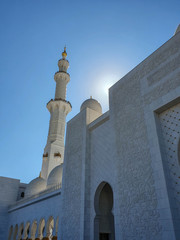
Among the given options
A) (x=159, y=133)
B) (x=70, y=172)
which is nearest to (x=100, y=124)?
(x=70, y=172)

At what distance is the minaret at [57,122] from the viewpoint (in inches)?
611

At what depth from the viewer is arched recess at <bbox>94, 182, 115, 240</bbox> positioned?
6586 millimetres

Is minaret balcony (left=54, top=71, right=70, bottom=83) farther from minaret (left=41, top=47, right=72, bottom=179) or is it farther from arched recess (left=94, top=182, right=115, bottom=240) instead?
arched recess (left=94, top=182, right=115, bottom=240)

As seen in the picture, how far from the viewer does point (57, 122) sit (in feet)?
56.5

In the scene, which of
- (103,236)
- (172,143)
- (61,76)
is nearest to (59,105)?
(61,76)

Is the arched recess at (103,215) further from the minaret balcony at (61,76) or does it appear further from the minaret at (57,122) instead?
the minaret balcony at (61,76)

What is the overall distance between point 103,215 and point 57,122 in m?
11.0

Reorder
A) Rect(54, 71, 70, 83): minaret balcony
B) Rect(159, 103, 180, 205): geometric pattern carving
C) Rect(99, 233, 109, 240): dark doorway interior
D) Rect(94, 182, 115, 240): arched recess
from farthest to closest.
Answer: Rect(54, 71, 70, 83): minaret balcony
Rect(99, 233, 109, 240): dark doorway interior
Rect(94, 182, 115, 240): arched recess
Rect(159, 103, 180, 205): geometric pattern carving

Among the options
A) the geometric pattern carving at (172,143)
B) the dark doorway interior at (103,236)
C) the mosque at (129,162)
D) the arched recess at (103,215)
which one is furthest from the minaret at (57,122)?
the geometric pattern carving at (172,143)

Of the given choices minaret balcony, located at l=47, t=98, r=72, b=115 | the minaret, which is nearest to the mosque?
the minaret

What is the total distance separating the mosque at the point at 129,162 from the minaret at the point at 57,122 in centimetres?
555

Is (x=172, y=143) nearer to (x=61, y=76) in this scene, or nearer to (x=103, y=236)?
(x=103, y=236)

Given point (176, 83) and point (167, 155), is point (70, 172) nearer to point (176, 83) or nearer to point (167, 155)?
point (167, 155)

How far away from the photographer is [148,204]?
15.5ft
